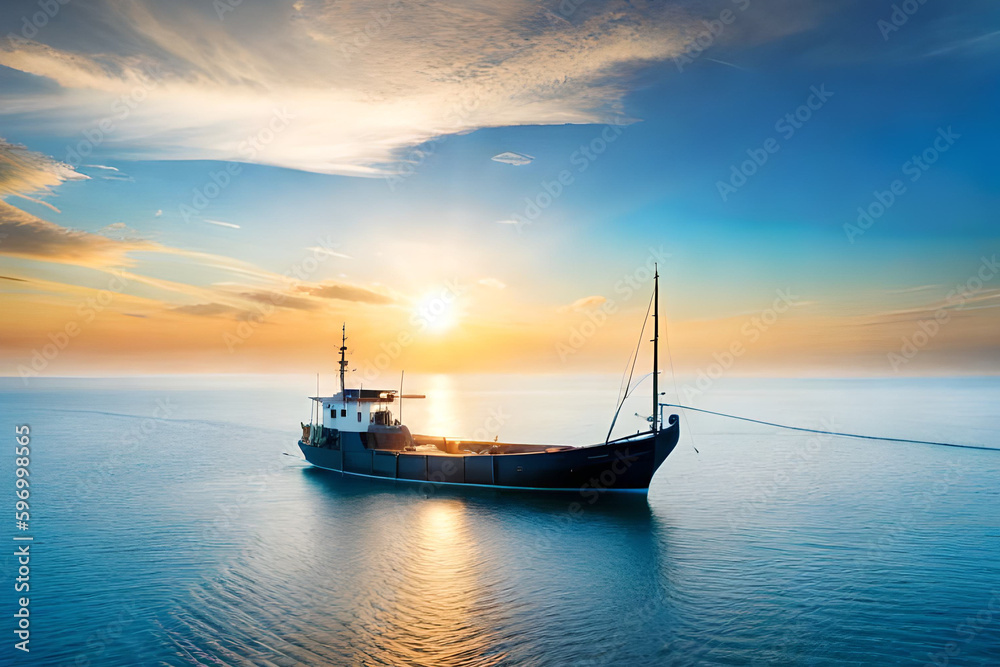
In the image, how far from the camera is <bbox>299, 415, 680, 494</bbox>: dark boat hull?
1342 inches

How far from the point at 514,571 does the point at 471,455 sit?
15860 millimetres

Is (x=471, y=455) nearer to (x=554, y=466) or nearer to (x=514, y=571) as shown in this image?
(x=554, y=466)

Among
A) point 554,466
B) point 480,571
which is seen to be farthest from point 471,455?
point 480,571

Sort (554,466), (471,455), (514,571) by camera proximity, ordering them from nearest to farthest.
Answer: (514,571) → (554,466) → (471,455)

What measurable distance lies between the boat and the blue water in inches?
53.3

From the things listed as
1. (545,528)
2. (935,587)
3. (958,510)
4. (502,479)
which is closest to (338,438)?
(502,479)

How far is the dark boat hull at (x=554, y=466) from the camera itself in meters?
34.1

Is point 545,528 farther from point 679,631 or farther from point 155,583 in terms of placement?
point 155,583

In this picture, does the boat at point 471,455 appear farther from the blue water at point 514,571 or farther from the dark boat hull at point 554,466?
the blue water at point 514,571

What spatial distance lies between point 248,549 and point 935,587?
2893 centimetres

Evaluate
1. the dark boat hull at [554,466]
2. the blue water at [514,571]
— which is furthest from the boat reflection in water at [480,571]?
the dark boat hull at [554,466]

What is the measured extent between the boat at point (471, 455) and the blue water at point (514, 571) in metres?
1.35

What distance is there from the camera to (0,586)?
2030 cm

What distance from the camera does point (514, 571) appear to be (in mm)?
22672
